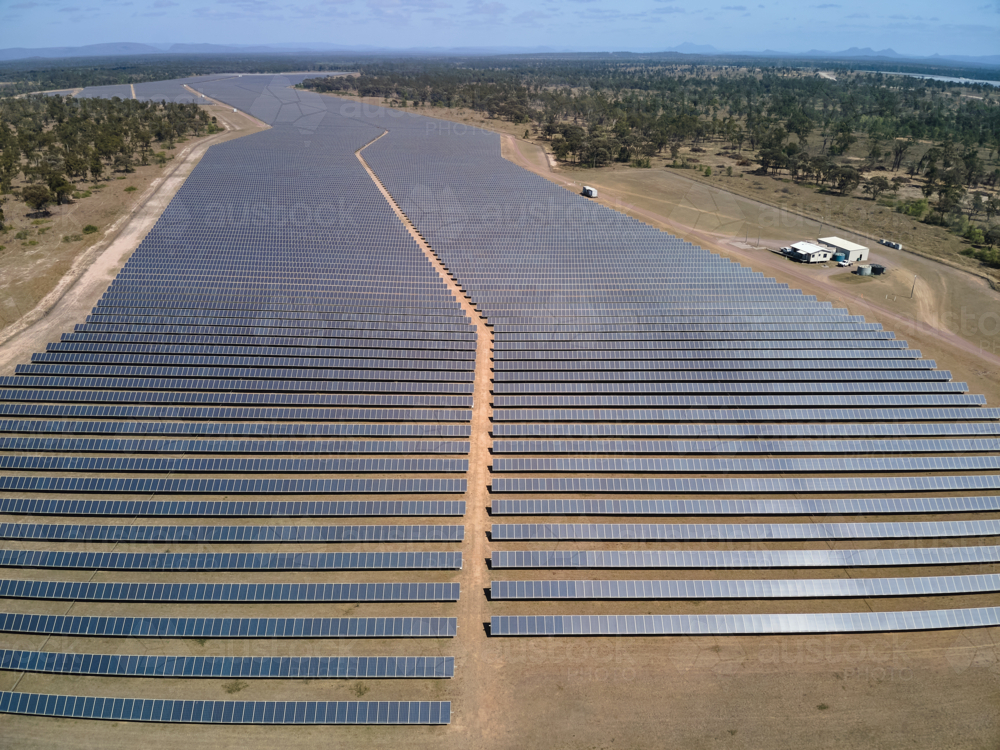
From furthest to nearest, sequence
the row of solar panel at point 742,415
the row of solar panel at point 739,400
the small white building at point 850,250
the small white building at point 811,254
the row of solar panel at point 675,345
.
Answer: the small white building at point 850,250
the small white building at point 811,254
the row of solar panel at point 675,345
the row of solar panel at point 739,400
the row of solar panel at point 742,415

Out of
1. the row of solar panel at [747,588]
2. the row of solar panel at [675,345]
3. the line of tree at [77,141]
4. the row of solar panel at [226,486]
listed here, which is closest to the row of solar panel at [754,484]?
the row of solar panel at [226,486]

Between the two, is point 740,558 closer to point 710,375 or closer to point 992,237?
point 710,375

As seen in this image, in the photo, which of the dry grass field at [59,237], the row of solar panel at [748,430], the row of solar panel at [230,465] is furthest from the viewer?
the dry grass field at [59,237]

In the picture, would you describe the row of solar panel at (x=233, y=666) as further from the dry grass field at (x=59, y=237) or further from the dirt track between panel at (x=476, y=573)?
the dry grass field at (x=59, y=237)

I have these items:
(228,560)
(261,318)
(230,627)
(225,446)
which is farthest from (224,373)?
(230,627)

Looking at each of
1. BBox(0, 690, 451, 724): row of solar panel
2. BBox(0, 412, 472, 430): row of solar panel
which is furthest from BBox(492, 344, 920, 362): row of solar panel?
BBox(0, 690, 451, 724): row of solar panel

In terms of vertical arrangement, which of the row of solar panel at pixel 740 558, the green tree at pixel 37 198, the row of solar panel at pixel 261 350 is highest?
the green tree at pixel 37 198
